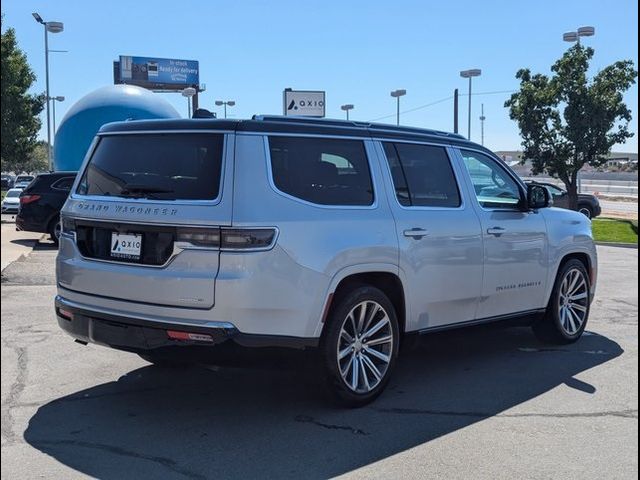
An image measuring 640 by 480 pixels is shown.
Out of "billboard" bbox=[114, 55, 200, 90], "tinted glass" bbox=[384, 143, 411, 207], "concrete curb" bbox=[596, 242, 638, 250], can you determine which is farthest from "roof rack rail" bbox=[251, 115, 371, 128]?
"billboard" bbox=[114, 55, 200, 90]

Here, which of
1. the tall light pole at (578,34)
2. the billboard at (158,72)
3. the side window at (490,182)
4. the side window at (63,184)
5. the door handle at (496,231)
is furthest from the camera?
the billboard at (158,72)

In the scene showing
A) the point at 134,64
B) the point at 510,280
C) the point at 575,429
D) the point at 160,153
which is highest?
the point at 134,64

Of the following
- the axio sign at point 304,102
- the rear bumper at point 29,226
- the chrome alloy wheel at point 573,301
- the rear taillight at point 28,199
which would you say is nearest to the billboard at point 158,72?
the axio sign at point 304,102

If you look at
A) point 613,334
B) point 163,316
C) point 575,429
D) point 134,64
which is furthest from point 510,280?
point 134,64

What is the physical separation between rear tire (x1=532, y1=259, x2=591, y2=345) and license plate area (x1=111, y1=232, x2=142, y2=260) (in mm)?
4087

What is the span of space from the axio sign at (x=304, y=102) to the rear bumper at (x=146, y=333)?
1819cm

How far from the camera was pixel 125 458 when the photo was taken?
399cm

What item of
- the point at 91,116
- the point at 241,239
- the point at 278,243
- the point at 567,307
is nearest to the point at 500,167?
the point at 567,307

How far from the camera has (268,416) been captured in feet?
15.6

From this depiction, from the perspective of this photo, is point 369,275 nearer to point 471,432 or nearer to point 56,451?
point 471,432

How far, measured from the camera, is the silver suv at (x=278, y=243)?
13.9 ft

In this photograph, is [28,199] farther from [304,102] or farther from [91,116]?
[304,102]

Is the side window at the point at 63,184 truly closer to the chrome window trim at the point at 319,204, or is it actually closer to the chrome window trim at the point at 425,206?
the chrome window trim at the point at 425,206

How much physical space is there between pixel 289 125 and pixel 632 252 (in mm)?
14221
